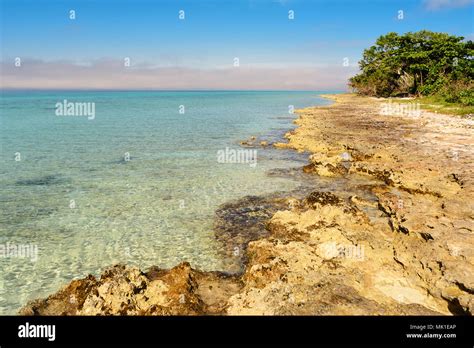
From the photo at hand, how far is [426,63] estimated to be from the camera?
215 ft

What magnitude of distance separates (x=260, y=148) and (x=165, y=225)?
17.4m

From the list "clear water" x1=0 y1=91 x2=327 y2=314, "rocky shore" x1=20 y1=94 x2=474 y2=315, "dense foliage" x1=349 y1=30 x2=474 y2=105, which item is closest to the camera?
"rocky shore" x1=20 y1=94 x2=474 y2=315

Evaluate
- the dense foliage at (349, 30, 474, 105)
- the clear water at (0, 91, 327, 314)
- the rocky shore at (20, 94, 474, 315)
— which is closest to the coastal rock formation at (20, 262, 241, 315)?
the rocky shore at (20, 94, 474, 315)

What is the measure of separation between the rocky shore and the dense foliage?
4874 cm

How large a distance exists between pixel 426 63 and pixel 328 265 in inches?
2753

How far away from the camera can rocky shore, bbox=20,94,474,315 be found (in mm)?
7771

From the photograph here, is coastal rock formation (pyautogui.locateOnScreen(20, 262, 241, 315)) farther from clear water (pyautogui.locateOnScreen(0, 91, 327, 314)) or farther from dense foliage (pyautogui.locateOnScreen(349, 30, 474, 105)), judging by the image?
dense foliage (pyautogui.locateOnScreen(349, 30, 474, 105))

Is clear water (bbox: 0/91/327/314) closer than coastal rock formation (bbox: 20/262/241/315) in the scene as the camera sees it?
No

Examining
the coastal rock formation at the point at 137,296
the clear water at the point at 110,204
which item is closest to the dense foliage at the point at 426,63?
the clear water at the point at 110,204

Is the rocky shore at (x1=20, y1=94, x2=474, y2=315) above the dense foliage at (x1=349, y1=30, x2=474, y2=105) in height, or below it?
below

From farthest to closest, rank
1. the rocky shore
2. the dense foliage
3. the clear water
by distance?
1. the dense foliage
2. the clear water
3. the rocky shore
